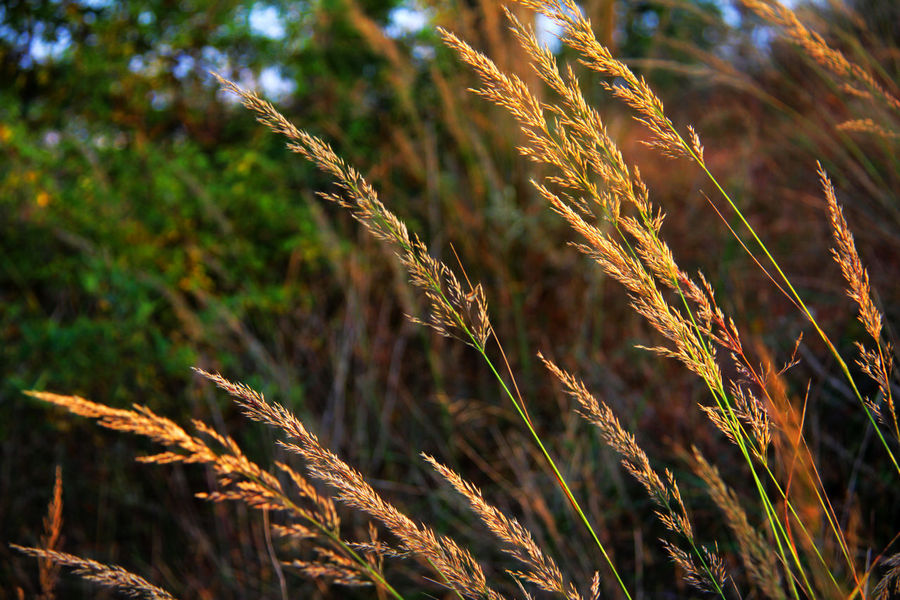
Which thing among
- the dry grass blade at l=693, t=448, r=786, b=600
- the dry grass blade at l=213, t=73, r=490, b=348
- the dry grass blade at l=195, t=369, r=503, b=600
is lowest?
the dry grass blade at l=195, t=369, r=503, b=600

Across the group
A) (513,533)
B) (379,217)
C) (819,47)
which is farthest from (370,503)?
(819,47)

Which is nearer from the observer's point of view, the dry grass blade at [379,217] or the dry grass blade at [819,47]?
the dry grass blade at [379,217]

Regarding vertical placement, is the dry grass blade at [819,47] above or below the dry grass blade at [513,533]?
above

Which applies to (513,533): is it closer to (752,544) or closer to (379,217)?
(752,544)

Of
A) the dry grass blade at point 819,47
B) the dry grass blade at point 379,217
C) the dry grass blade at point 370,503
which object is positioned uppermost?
the dry grass blade at point 819,47

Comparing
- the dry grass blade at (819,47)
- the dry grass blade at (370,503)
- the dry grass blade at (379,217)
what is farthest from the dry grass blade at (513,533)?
the dry grass blade at (819,47)

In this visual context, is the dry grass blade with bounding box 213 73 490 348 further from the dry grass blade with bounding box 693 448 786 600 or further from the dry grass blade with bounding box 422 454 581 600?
the dry grass blade with bounding box 693 448 786 600

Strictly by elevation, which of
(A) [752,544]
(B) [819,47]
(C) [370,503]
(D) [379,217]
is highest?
(B) [819,47]

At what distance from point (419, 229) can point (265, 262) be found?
0.77 m

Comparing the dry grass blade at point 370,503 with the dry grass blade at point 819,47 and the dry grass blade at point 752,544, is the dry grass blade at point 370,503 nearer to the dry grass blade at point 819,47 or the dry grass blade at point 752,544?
the dry grass blade at point 752,544

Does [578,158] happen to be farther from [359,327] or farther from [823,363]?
[359,327]

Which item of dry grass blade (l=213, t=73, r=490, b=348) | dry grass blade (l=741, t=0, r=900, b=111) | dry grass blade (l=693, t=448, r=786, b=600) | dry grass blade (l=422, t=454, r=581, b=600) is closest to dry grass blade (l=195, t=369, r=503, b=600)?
dry grass blade (l=422, t=454, r=581, b=600)

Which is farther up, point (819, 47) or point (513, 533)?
point (819, 47)

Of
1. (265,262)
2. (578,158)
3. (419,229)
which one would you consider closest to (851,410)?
(578,158)
